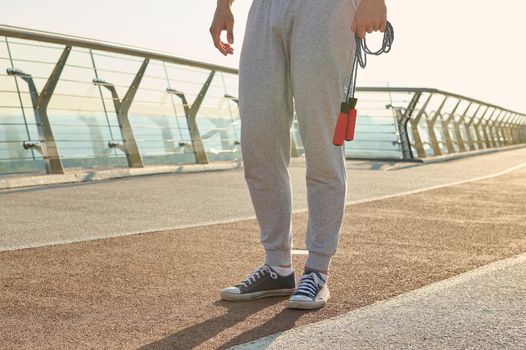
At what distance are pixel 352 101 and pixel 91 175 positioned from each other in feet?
16.7

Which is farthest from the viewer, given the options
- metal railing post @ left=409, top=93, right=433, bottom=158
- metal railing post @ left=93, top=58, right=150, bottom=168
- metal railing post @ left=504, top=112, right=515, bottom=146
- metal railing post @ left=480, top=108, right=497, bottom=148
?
metal railing post @ left=504, top=112, right=515, bottom=146

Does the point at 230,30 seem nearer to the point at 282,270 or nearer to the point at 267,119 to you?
the point at 267,119

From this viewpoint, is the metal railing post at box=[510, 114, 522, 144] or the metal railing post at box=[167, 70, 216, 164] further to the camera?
the metal railing post at box=[510, 114, 522, 144]

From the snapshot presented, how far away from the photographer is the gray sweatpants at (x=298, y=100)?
2.76 meters

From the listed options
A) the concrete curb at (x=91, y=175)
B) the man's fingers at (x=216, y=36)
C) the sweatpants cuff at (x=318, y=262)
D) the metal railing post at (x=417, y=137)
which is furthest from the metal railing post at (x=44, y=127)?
the metal railing post at (x=417, y=137)

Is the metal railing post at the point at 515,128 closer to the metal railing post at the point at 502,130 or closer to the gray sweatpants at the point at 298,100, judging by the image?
the metal railing post at the point at 502,130

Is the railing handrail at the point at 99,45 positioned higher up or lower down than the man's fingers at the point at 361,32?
higher up

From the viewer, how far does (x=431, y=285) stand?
2979 mm

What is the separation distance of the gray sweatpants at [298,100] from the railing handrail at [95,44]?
4813 millimetres

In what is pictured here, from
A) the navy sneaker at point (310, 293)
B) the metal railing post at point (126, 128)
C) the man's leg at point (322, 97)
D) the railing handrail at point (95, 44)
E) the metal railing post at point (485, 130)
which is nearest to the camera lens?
the navy sneaker at point (310, 293)

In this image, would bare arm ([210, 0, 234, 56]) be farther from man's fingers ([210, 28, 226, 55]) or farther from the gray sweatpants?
the gray sweatpants

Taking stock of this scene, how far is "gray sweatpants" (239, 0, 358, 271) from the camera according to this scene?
2756 mm

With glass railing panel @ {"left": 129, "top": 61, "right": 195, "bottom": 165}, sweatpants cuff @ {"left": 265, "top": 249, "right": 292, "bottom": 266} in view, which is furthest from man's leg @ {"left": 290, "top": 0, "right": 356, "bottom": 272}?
glass railing panel @ {"left": 129, "top": 61, "right": 195, "bottom": 165}

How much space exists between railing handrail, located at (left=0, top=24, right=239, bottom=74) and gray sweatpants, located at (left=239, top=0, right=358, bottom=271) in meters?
4.81
